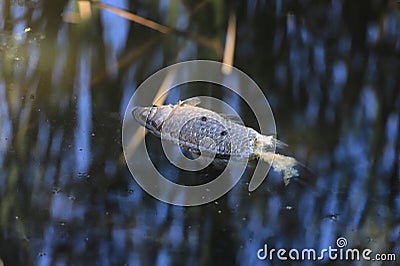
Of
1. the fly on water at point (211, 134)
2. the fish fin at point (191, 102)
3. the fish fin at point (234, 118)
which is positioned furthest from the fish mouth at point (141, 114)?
the fish fin at point (234, 118)

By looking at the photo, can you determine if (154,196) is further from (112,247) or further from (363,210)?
(363,210)

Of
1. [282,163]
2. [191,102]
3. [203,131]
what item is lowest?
[282,163]

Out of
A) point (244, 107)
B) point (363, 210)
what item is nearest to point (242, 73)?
point (244, 107)

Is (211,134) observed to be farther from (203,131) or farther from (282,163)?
(282,163)

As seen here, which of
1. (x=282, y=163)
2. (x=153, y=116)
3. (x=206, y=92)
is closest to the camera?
(x=282, y=163)

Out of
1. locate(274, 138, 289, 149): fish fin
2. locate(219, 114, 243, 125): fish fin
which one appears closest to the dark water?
locate(274, 138, 289, 149): fish fin

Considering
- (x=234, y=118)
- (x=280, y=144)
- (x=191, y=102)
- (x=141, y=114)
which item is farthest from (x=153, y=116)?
(x=280, y=144)

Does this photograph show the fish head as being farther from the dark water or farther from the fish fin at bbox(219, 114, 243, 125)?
the fish fin at bbox(219, 114, 243, 125)
